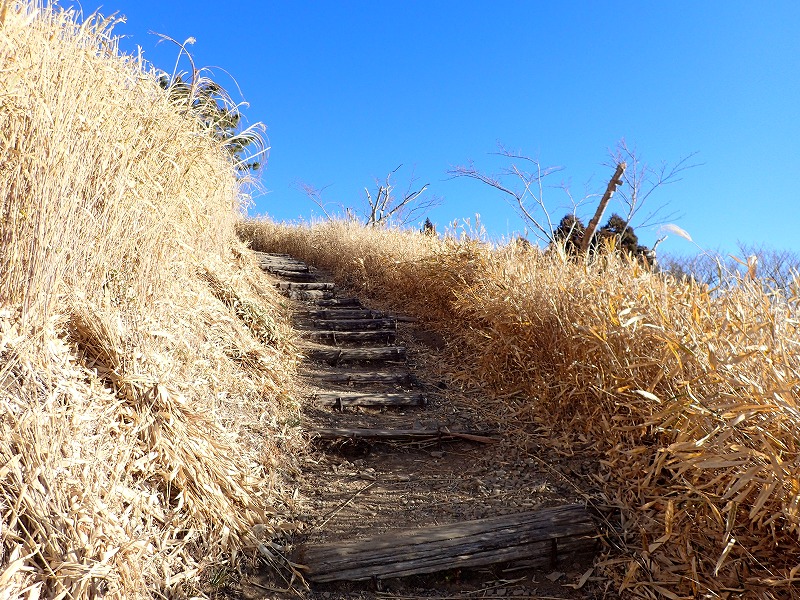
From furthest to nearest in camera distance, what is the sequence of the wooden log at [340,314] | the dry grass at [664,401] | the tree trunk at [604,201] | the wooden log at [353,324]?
the tree trunk at [604,201] < the wooden log at [340,314] < the wooden log at [353,324] < the dry grass at [664,401]

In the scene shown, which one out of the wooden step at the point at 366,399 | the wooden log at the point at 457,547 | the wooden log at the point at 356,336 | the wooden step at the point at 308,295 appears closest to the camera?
the wooden log at the point at 457,547

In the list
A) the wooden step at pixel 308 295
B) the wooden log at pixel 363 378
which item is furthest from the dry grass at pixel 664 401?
the wooden step at pixel 308 295

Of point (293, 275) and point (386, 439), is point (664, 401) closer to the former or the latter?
point (386, 439)

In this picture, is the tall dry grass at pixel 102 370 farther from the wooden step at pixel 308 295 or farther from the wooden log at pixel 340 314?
the wooden step at pixel 308 295

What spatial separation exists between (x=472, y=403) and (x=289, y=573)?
80.1 inches

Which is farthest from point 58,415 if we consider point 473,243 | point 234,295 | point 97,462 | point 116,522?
point 473,243

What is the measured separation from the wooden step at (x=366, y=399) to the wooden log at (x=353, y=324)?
1727mm

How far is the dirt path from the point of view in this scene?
7.02 ft

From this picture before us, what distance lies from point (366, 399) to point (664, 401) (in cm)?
225

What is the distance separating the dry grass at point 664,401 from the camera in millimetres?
1665

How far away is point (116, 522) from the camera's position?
1.66 meters

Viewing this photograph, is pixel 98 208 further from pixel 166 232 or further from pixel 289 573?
pixel 289 573

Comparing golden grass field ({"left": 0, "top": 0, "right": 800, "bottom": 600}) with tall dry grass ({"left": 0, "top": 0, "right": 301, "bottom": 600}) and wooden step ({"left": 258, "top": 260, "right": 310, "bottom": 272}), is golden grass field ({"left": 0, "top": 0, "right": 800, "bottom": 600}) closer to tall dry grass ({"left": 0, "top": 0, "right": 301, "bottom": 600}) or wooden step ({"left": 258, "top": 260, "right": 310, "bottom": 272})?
tall dry grass ({"left": 0, "top": 0, "right": 301, "bottom": 600})

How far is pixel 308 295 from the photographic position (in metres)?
6.68
